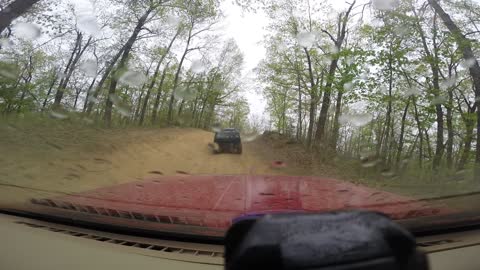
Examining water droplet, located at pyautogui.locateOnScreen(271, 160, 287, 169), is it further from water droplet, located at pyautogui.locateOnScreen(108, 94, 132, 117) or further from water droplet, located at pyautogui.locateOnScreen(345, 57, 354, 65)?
water droplet, located at pyautogui.locateOnScreen(108, 94, 132, 117)

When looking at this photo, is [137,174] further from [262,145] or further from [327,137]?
[327,137]

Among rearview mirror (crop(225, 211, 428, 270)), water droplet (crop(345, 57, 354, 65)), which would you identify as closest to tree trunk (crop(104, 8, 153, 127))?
water droplet (crop(345, 57, 354, 65))

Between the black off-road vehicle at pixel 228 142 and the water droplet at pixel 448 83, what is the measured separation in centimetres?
387

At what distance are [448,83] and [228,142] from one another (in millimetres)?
4226

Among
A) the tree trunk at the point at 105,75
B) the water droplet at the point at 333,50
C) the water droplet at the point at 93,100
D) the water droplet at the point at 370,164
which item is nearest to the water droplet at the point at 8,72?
the tree trunk at the point at 105,75

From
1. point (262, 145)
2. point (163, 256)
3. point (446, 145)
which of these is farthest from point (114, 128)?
point (446, 145)

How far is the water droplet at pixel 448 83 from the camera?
198 inches

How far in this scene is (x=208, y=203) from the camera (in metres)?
1.95

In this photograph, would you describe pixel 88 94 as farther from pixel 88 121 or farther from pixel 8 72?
pixel 8 72

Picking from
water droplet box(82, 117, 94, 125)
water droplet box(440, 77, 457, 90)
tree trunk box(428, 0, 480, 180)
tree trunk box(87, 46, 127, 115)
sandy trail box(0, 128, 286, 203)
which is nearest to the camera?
sandy trail box(0, 128, 286, 203)

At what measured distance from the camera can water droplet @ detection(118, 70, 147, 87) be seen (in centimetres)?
690

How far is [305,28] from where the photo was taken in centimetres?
754

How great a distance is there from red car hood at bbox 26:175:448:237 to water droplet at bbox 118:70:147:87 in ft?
16.7

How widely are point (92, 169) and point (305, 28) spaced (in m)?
6.27
